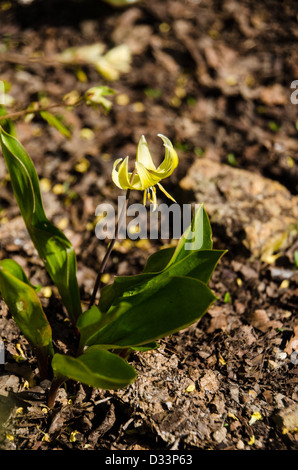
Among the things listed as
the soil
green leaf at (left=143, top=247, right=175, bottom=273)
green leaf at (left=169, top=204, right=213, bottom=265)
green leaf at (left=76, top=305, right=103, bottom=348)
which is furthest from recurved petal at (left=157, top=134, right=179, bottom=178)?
the soil

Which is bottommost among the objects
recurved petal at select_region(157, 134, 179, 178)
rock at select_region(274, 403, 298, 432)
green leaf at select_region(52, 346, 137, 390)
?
rock at select_region(274, 403, 298, 432)

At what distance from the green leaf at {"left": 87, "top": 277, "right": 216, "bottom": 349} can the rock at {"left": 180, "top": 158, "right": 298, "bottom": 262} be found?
1.07 m

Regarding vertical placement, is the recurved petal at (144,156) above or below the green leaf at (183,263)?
above

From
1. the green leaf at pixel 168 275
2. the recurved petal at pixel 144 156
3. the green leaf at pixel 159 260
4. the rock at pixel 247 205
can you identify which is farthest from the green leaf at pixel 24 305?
the rock at pixel 247 205

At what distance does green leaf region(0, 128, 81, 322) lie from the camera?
157cm

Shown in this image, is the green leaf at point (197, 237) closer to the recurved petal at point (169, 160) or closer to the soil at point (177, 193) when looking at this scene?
the recurved petal at point (169, 160)

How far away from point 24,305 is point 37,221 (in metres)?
0.37

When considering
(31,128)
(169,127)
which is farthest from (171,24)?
(31,128)

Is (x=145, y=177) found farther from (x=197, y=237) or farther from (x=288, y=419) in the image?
(x=288, y=419)

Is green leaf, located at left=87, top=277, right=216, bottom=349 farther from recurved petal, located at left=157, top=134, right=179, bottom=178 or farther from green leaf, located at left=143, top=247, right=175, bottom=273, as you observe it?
recurved petal, located at left=157, top=134, right=179, bottom=178

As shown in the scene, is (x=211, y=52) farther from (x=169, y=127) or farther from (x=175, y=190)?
(x=175, y=190)

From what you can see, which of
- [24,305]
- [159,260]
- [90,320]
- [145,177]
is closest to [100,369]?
[90,320]

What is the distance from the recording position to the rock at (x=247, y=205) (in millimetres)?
2316

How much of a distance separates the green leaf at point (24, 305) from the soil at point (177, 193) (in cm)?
32
